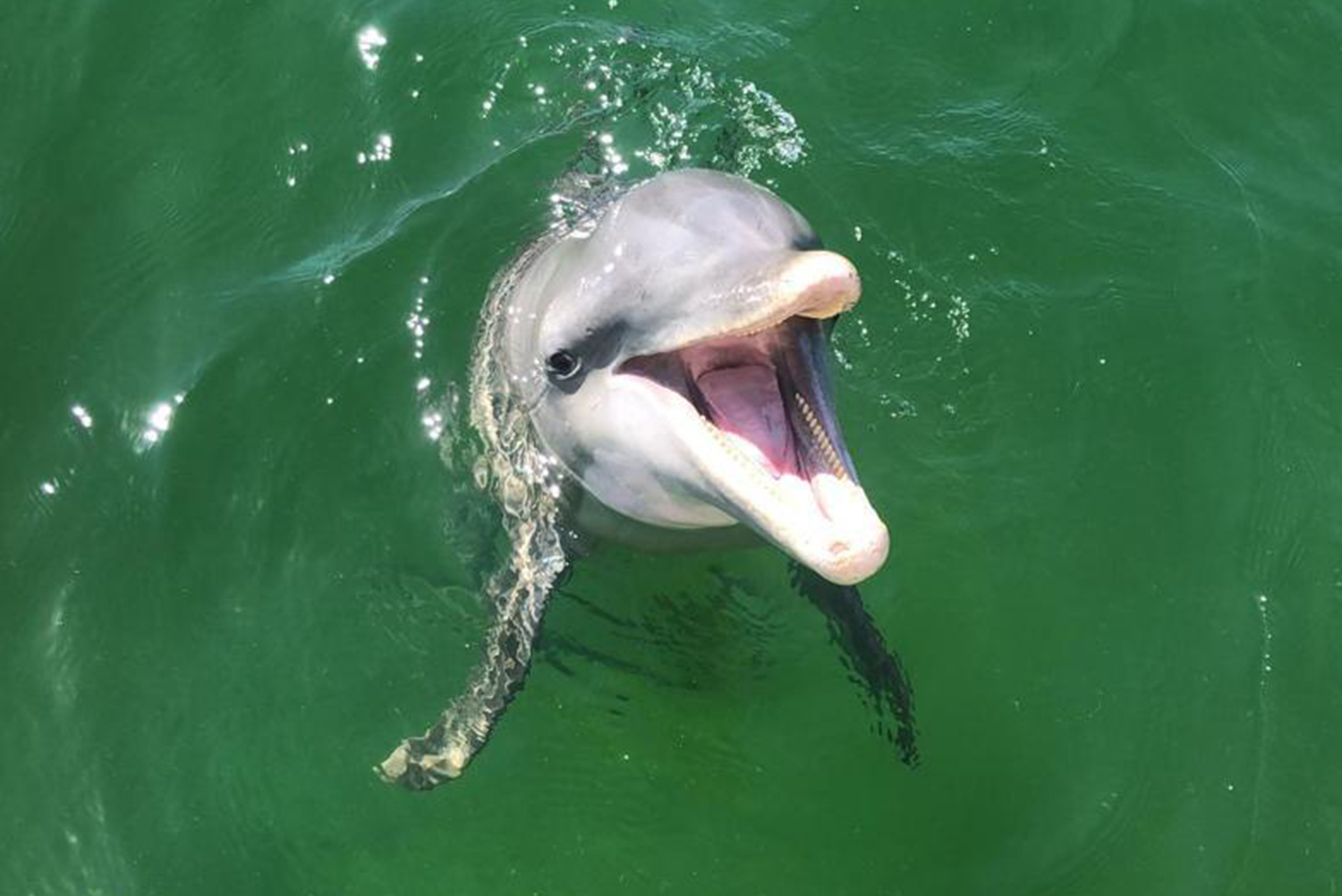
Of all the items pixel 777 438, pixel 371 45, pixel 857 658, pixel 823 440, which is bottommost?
pixel 857 658

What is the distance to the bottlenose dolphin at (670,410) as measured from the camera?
490 centimetres

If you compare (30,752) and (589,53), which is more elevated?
(589,53)

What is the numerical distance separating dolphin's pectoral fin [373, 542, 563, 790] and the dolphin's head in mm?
682

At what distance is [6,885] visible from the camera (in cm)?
641

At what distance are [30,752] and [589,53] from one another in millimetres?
5228

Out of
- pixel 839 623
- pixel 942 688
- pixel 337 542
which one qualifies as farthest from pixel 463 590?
pixel 942 688

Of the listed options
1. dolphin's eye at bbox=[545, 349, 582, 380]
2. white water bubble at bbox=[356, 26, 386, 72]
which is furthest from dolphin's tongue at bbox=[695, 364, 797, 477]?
white water bubble at bbox=[356, 26, 386, 72]

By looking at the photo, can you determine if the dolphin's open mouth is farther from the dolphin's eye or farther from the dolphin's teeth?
the dolphin's eye

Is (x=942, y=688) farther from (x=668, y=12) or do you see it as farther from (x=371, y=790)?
(x=668, y=12)

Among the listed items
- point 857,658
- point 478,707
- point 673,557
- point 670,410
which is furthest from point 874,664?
point 670,410

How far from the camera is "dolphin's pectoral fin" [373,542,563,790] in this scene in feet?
20.8

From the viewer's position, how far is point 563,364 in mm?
6062

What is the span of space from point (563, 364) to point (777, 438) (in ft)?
3.58

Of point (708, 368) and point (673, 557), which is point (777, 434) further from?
point (673, 557)
